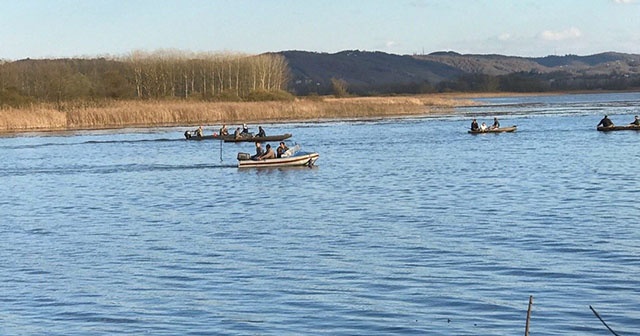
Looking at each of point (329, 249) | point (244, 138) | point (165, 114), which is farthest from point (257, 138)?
point (329, 249)

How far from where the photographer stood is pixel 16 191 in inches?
1465

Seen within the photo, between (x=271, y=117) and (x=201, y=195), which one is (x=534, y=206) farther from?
(x=271, y=117)

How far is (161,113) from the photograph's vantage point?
8275cm

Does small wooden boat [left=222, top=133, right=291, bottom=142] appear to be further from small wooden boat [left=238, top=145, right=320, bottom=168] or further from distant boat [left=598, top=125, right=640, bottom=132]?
distant boat [left=598, top=125, right=640, bottom=132]

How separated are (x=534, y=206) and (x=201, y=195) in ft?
37.3

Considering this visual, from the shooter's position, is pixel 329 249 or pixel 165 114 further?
pixel 165 114

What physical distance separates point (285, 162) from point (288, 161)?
0.12m

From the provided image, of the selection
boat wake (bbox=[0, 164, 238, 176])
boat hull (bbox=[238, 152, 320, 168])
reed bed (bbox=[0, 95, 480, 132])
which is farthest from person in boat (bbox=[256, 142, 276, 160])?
reed bed (bbox=[0, 95, 480, 132])

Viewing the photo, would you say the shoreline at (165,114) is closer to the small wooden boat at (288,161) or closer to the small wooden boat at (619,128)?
the small wooden boat at (619,128)

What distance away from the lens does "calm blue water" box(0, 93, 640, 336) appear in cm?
1482

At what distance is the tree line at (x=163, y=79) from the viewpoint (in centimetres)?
10456

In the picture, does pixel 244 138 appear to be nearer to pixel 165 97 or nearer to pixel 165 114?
pixel 165 114

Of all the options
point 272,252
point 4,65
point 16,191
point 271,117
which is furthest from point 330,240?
point 4,65

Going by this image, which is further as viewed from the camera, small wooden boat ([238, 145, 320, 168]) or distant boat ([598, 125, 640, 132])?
distant boat ([598, 125, 640, 132])
